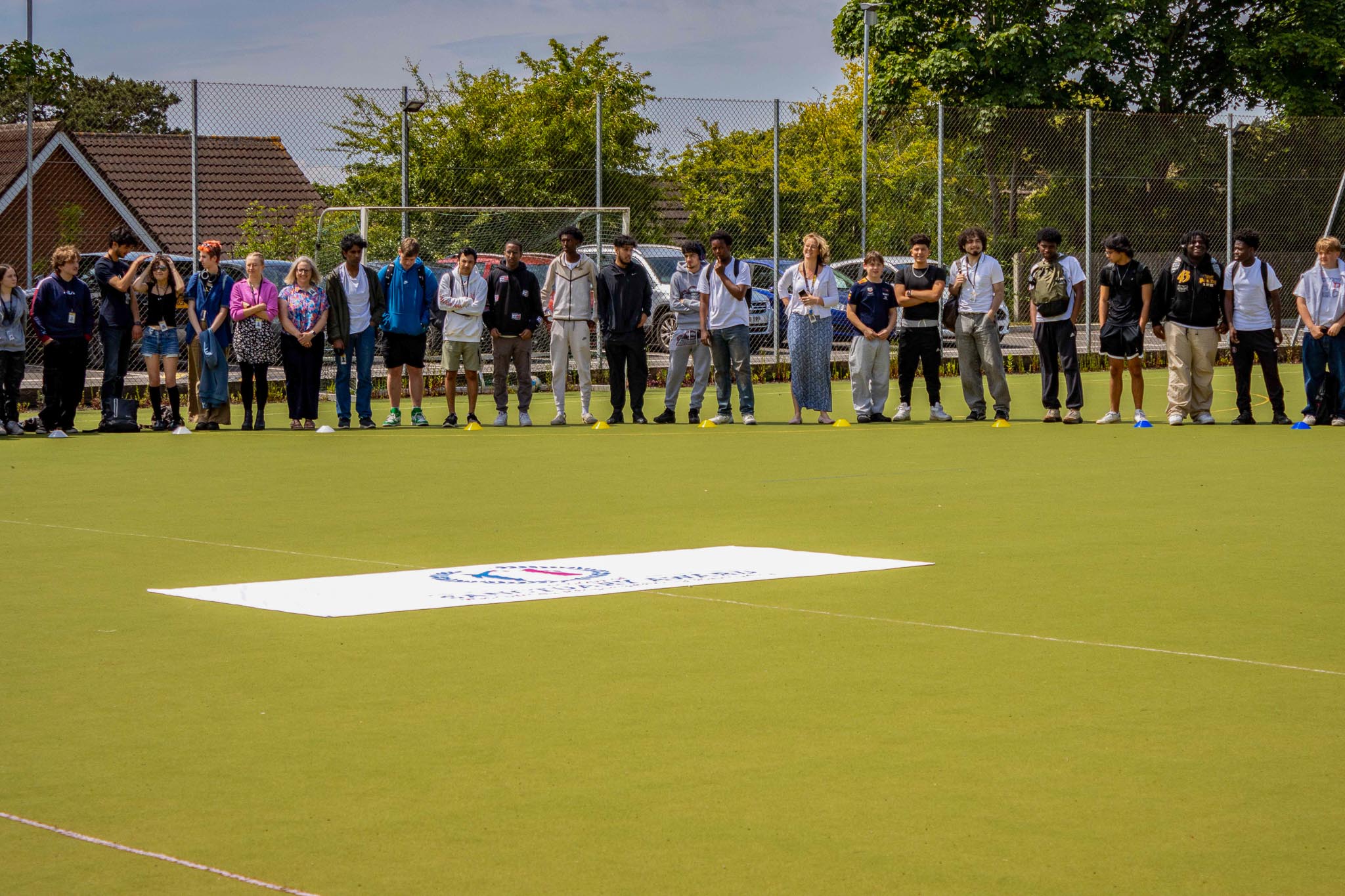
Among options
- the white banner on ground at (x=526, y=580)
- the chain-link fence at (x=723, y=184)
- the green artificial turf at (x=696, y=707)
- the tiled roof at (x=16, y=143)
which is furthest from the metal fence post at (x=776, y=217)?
the white banner on ground at (x=526, y=580)

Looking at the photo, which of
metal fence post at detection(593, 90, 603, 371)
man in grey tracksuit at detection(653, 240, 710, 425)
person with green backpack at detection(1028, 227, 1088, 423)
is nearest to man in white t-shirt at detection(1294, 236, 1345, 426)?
person with green backpack at detection(1028, 227, 1088, 423)

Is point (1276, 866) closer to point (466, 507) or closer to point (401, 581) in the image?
point (401, 581)

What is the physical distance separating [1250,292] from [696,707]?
1309cm

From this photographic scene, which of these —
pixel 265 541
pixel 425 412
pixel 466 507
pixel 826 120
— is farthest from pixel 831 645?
pixel 826 120

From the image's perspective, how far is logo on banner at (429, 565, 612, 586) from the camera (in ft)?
26.8

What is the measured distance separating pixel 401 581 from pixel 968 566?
2.58 m

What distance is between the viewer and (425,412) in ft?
67.7

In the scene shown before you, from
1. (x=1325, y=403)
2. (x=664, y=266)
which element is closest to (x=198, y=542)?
(x=1325, y=403)

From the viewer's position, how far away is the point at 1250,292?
685 inches

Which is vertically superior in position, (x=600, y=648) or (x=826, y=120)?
(x=826, y=120)

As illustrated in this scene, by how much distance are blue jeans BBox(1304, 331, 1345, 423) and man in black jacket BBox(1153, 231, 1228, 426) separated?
32.1 inches

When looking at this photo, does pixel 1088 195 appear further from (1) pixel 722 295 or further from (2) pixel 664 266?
(1) pixel 722 295

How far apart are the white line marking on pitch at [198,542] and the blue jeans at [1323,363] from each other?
10892mm

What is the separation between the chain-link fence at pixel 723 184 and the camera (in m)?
23.0
